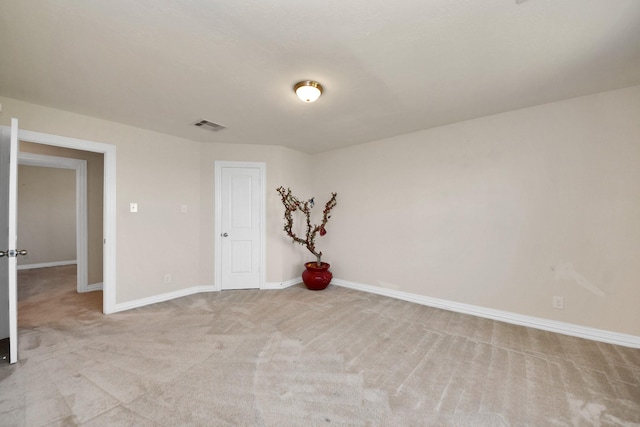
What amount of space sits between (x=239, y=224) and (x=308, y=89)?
2553 mm

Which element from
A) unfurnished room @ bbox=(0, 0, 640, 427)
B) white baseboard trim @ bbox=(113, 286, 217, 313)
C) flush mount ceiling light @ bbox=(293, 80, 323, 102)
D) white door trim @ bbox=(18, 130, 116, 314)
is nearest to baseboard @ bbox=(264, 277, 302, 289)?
unfurnished room @ bbox=(0, 0, 640, 427)

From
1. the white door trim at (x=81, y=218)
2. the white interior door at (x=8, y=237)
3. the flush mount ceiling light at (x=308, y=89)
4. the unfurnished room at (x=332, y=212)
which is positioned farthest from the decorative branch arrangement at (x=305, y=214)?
the white door trim at (x=81, y=218)

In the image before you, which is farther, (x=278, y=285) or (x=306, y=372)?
(x=278, y=285)

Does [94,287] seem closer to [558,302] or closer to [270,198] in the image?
[270,198]

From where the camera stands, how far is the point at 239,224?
3984 mm

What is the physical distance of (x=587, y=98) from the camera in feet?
7.99

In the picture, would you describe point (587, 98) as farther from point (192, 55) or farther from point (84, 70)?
point (84, 70)

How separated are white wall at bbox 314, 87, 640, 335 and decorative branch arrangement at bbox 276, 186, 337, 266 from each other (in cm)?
73

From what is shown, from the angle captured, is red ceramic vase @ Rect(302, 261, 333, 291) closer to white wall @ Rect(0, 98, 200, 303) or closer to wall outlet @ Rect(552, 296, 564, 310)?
white wall @ Rect(0, 98, 200, 303)

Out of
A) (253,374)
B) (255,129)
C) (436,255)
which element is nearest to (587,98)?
(436,255)

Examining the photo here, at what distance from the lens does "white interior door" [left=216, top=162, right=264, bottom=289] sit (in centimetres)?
390

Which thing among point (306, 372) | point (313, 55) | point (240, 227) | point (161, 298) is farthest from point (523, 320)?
point (161, 298)

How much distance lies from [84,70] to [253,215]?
2496mm

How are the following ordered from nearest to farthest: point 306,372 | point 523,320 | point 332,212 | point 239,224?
point 306,372
point 523,320
point 239,224
point 332,212
